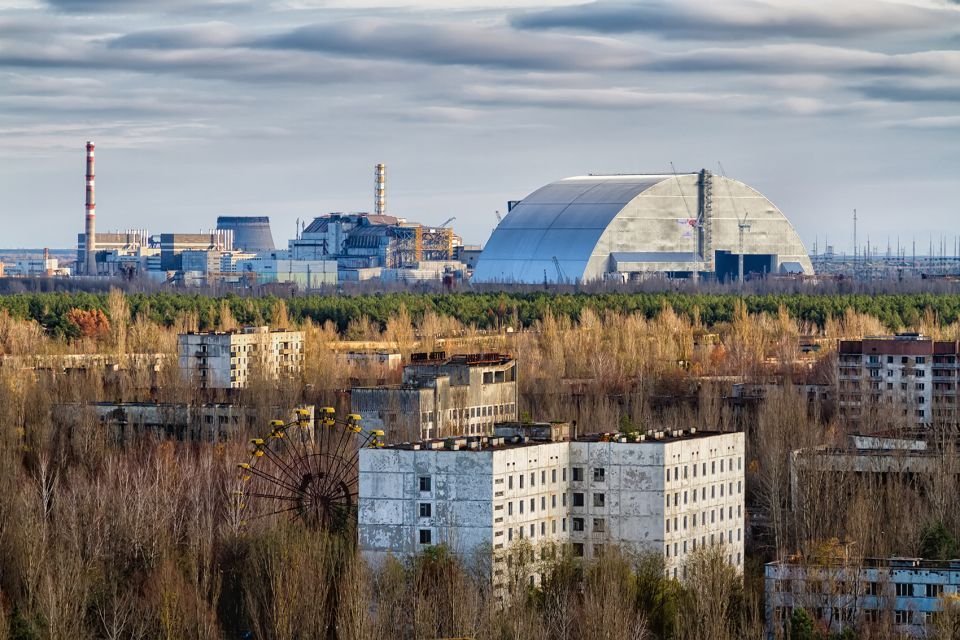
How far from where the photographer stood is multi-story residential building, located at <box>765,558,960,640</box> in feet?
73.2

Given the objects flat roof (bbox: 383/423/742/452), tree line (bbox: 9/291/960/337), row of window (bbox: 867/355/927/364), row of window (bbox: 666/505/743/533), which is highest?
tree line (bbox: 9/291/960/337)

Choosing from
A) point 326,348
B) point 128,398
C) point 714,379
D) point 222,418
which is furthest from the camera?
point 326,348

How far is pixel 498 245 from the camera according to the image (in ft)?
318

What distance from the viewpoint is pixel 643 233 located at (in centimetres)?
9225

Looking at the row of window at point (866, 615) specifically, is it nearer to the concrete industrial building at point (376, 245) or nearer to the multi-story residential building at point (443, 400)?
the multi-story residential building at point (443, 400)

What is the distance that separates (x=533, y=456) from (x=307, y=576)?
12.4 ft

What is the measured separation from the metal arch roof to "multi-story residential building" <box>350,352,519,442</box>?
49646 mm

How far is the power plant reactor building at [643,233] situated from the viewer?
9138 cm

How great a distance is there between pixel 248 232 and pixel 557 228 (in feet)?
211

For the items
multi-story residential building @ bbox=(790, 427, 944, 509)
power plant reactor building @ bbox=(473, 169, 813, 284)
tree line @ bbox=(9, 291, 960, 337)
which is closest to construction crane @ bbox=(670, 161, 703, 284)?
power plant reactor building @ bbox=(473, 169, 813, 284)

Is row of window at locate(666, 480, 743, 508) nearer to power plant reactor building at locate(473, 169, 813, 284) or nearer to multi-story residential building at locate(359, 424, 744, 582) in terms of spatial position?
multi-story residential building at locate(359, 424, 744, 582)

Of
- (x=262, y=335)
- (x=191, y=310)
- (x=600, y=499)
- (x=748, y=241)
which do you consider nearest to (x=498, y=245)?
(x=748, y=241)

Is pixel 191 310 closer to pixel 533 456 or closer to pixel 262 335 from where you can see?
pixel 262 335

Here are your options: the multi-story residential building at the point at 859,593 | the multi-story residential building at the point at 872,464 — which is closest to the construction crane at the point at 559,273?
the multi-story residential building at the point at 872,464
